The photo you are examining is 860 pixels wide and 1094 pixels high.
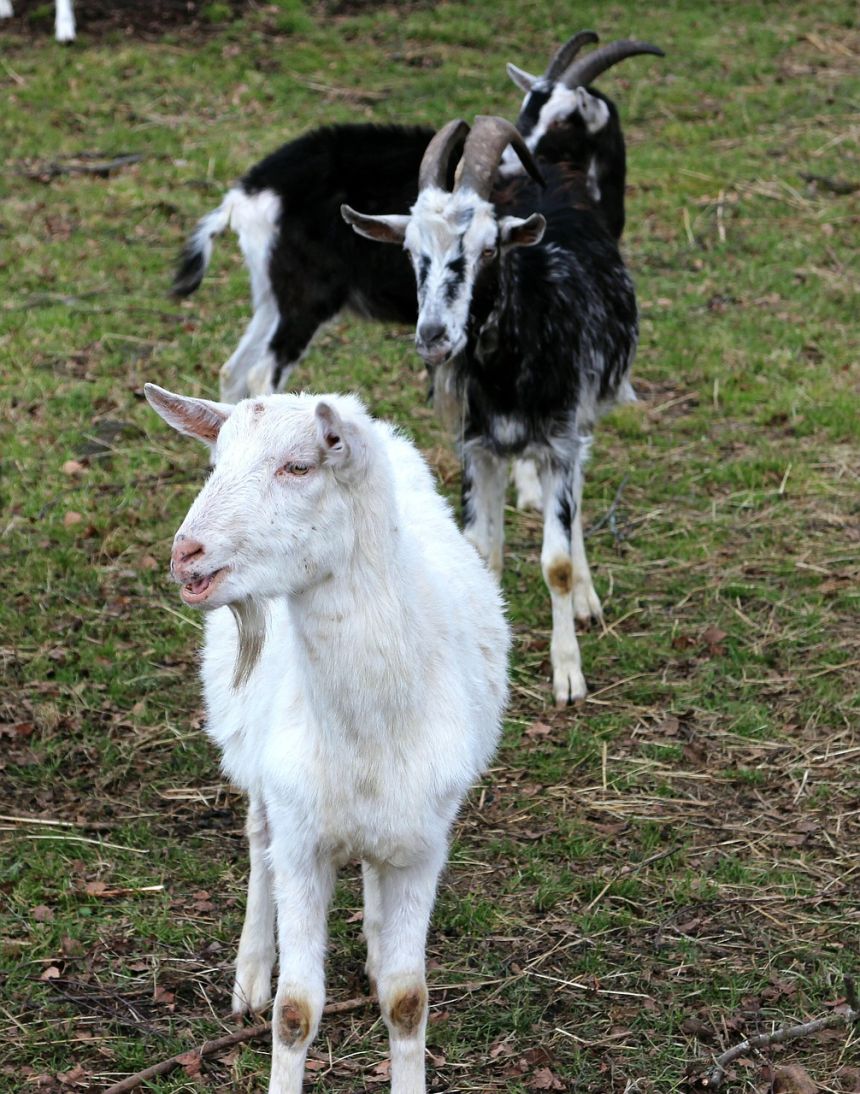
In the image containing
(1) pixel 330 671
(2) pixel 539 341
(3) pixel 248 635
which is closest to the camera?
(1) pixel 330 671

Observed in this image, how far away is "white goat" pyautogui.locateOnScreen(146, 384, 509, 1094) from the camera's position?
114 inches

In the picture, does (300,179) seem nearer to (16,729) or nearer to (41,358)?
(41,358)

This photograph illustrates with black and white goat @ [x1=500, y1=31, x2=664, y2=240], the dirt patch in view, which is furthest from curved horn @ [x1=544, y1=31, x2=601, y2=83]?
the dirt patch

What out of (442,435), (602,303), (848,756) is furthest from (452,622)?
(442,435)

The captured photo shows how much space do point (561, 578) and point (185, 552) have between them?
9.79ft

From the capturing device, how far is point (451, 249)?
5.32 m

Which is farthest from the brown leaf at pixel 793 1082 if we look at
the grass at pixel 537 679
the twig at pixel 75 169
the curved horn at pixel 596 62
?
the twig at pixel 75 169

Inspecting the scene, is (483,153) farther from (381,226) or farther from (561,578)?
(561,578)

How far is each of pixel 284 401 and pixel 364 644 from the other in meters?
0.53

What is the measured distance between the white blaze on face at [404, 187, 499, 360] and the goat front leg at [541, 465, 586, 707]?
0.75 m

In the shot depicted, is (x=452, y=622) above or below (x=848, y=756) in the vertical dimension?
above

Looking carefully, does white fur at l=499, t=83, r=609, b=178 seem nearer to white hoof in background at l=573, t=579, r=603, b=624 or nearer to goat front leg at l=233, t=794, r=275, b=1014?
white hoof in background at l=573, t=579, r=603, b=624

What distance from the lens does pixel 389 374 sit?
26.9ft

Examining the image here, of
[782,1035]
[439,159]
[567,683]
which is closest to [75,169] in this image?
[439,159]
